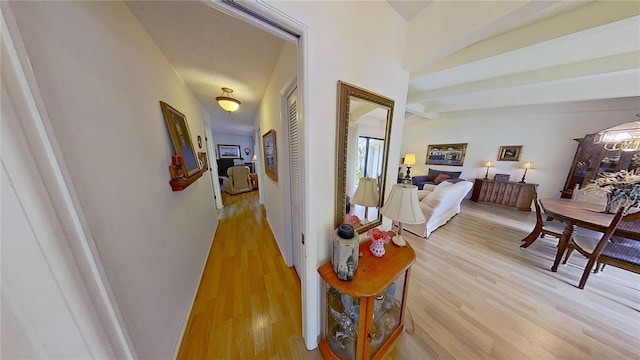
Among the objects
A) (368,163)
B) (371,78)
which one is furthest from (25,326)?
(371,78)

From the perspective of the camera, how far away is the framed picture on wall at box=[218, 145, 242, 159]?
21.0 ft

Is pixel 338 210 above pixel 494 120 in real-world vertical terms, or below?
below

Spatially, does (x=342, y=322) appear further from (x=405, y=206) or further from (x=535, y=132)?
(x=535, y=132)

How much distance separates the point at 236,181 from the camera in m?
4.75

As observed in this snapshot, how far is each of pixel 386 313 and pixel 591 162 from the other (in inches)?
204

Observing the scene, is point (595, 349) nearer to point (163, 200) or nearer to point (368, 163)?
point (368, 163)

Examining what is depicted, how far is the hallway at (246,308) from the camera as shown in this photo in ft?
4.01

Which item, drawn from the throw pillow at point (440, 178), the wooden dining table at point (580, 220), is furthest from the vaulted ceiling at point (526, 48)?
the throw pillow at point (440, 178)

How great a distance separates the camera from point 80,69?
27.0 inches

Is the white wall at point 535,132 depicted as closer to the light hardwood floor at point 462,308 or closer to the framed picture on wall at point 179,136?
the light hardwood floor at point 462,308

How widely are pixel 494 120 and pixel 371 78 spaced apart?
5.05 meters

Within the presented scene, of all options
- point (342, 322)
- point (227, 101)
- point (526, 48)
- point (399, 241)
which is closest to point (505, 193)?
point (526, 48)

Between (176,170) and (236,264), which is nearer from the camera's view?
(176,170)

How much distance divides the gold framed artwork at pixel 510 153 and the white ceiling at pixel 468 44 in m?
1.53
